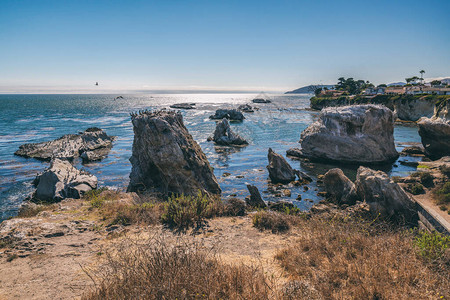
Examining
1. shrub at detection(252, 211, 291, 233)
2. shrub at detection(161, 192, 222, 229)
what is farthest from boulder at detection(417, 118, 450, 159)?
shrub at detection(161, 192, 222, 229)

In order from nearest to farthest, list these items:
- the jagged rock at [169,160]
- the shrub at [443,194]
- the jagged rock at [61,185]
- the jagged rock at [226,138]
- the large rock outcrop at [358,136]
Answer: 1. the jagged rock at [169,160]
2. the shrub at [443,194]
3. the jagged rock at [61,185]
4. the large rock outcrop at [358,136]
5. the jagged rock at [226,138]

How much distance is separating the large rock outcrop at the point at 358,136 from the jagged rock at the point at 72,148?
32978mm

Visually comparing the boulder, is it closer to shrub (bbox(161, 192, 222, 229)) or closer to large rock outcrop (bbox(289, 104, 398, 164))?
large rock outcrop (bbox(289, 104, 398, 164))

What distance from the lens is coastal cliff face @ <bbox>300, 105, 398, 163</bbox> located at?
3266 cm

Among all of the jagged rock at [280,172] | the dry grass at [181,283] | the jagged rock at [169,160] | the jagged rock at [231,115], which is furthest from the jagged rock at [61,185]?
the jagged rock at [231,115]

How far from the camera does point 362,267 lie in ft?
19.1

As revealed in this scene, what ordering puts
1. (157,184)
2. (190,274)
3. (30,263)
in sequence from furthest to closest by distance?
(157,184) → (30,263) → (190,274)

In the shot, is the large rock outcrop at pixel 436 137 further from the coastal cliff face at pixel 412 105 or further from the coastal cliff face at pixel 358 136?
the coastal cliff face at pixel 412 105

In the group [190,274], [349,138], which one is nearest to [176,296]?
[190,274]

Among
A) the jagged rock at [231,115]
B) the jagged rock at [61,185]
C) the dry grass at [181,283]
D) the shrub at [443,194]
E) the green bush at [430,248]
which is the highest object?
the jagged rock at [231,115]

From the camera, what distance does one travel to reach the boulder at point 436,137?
32781 mm

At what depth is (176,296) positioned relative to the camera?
4.61 meters

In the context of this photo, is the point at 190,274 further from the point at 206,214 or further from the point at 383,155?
the point at 383,155

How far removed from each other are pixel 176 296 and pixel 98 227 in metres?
6.36
